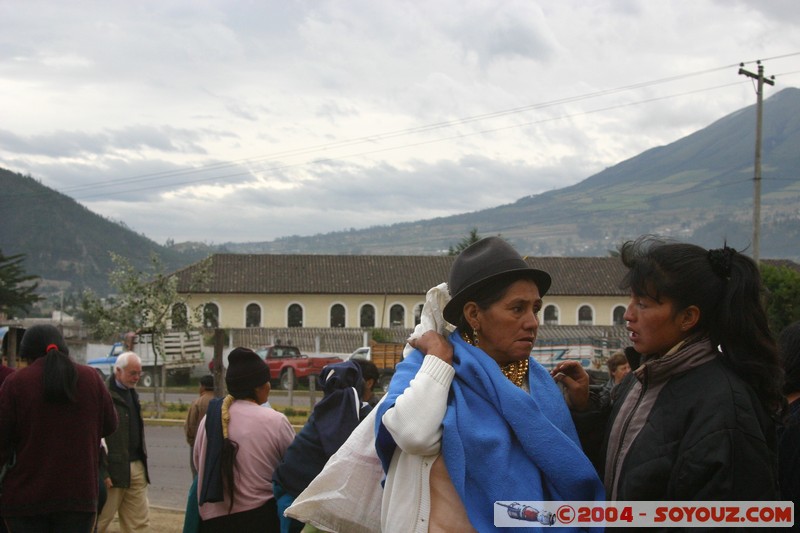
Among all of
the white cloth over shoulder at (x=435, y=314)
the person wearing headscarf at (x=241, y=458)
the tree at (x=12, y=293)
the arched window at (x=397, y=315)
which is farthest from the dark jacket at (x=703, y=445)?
the arched window at (x=397, y=315)

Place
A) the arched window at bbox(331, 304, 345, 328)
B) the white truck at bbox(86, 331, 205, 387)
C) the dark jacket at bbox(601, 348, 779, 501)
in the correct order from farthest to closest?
the arched window at bbox(331, 304, 345, 328) < the white truck at bbox(86, 331, 205, 387) < the dark jacket at bbox(601, 348, 779, 501)

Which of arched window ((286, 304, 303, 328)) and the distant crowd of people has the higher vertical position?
the distant crowd of people

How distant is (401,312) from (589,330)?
2693cm

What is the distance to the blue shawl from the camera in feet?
8.62

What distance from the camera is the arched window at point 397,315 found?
6323 cm

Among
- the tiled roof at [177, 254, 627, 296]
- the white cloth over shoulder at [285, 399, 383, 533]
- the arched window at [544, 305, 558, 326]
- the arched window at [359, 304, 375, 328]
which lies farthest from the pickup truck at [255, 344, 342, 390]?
the arched window at [544, 305, 558, 326]

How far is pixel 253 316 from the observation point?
6241 centimetres

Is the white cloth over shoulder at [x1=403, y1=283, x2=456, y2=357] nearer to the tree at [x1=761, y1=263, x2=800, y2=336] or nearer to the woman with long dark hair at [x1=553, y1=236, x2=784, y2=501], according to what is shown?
the woman with long dark hair at [x1=553, y1=236, x2=784, y2=501]

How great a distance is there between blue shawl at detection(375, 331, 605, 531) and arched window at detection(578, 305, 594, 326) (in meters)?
62.6

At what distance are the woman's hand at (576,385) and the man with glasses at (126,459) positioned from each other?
16.5 feet

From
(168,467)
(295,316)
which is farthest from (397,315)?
(168,467)

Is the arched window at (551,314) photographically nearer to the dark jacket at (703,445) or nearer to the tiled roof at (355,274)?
the tiled roof at (355,274)

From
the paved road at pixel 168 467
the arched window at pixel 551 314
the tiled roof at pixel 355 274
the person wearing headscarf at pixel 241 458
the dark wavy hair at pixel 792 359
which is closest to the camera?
the dark wavy hair at pixel 792 359

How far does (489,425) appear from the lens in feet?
8.78
